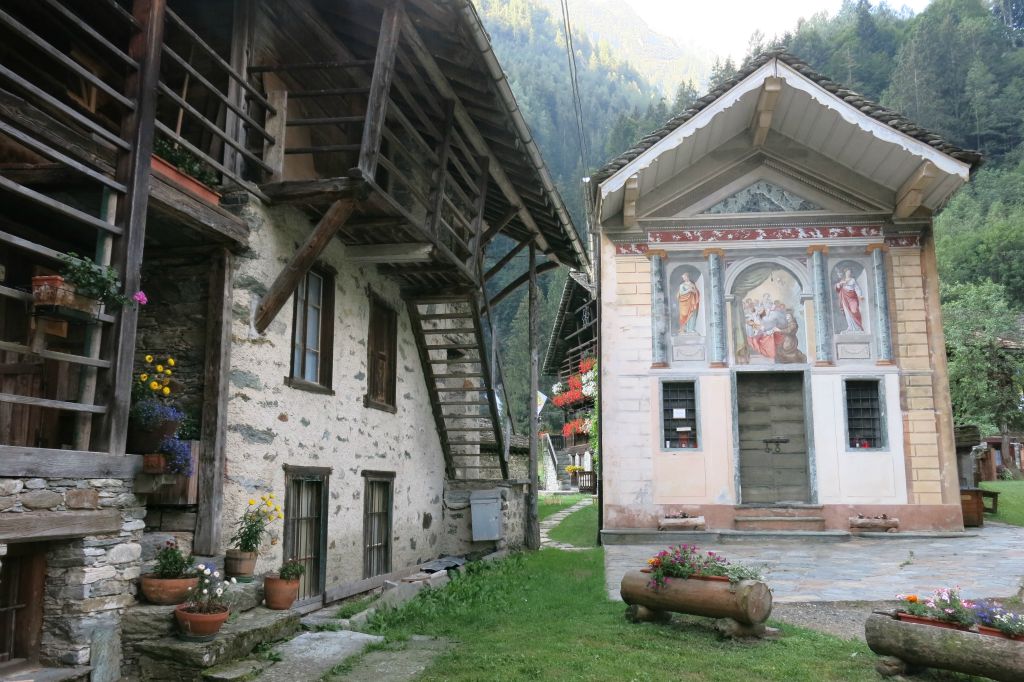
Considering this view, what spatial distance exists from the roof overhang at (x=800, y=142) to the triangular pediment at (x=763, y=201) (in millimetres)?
852

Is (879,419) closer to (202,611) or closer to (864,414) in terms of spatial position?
(864,414)

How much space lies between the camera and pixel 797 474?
1358cm

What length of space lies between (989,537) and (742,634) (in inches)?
346

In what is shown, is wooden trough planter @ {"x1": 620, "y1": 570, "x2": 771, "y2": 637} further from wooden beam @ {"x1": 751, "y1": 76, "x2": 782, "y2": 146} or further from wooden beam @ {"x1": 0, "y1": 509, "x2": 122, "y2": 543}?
wooden beam @ {"x1": 751, "y1": 76, "x2": 782, "y2": 146}

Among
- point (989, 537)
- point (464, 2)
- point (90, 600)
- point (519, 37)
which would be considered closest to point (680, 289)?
point (989, 537)

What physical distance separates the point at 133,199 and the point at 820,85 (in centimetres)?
1136

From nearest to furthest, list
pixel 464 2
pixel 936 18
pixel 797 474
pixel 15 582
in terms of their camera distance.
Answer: pixel 15 582 → pixel 464 2 → pixel 797 474 → pixel 936 18

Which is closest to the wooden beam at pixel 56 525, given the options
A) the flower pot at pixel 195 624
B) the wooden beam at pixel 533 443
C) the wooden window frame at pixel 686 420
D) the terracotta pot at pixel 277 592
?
the flower pot at pixel 195 624

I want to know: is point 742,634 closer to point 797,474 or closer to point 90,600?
point 90,600

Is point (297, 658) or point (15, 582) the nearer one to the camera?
point (15, 582)

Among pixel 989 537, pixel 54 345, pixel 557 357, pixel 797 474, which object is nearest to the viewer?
pixel 54 345

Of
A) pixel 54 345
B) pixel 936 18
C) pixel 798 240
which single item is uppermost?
pixel 936 18

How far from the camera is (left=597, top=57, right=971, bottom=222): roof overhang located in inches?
510

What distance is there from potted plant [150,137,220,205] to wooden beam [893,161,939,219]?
36.7ft
